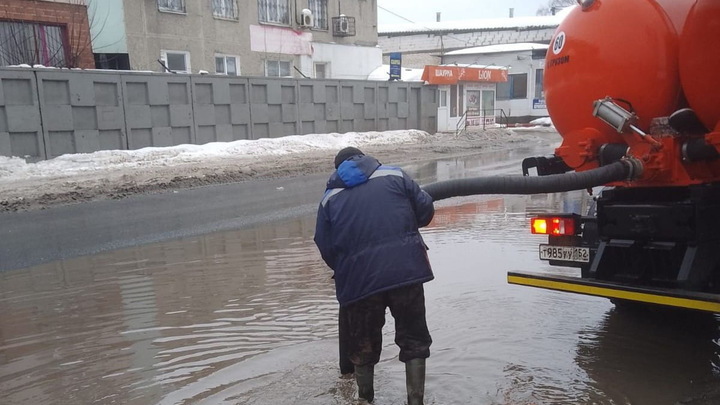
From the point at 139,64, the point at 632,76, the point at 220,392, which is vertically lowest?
the point at 220,392

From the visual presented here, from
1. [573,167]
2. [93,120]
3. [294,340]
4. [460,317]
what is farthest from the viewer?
[93,120]

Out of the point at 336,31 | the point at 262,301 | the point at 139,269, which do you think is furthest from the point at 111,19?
the point at 262,301

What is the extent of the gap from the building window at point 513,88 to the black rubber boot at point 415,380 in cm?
4111

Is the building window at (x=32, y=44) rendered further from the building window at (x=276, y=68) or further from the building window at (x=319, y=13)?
the building window at (x=319, y=13)

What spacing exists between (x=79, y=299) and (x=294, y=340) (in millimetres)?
2650

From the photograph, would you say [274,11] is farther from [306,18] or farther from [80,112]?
[80,112]

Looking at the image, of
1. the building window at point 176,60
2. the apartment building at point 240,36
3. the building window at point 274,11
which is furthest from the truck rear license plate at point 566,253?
the building window at point 274,11

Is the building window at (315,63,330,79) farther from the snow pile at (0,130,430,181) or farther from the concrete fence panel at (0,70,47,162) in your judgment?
the concrete fence panel at (0,70,47,162)

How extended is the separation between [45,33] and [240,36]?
7909 mm

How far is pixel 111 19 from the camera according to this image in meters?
21.7

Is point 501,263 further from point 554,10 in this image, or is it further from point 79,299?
point 554,10

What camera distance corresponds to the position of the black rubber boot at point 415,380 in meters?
3.74

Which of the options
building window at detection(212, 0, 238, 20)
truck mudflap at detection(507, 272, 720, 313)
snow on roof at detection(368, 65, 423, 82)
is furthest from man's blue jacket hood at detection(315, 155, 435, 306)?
snow on roof at detection(368, 65, 423, 82)

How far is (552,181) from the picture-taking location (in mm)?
4148
